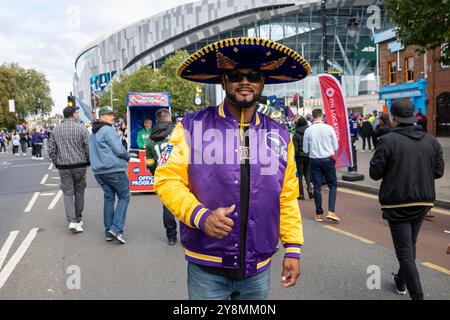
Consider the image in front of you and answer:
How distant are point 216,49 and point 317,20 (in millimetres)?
71027

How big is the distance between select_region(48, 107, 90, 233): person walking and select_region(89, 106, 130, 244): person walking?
0.58 metres

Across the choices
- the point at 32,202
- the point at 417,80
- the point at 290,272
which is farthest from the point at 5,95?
the point at 290,272

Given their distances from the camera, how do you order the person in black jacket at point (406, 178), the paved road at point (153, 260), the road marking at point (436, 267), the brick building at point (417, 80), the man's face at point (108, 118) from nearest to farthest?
1. the person in black jacket at point (406, 178)
2. the paved road at point (153, 260)
3. the road marking at point (436, 267)
4. the man's face at point (108, 118)
5. the brick building at point (417, 80)

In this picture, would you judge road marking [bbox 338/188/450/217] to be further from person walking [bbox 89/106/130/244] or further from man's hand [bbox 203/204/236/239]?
man's hand [bbox 203/204/236/239]

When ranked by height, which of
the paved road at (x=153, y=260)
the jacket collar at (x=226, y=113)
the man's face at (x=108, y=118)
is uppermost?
the man's face at (x=108, y=118)

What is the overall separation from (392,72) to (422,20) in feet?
63.1

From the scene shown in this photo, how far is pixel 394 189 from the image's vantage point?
3627 mm

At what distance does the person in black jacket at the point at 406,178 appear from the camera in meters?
3.57

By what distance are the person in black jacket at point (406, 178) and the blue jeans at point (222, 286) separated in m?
1.86

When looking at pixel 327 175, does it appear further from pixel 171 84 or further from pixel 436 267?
pixel 171 84

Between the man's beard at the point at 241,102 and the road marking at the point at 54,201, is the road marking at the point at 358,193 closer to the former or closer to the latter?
the road marking at the point at 54,201

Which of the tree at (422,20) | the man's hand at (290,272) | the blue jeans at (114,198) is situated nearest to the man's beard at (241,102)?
the man's hand at (290,272)
